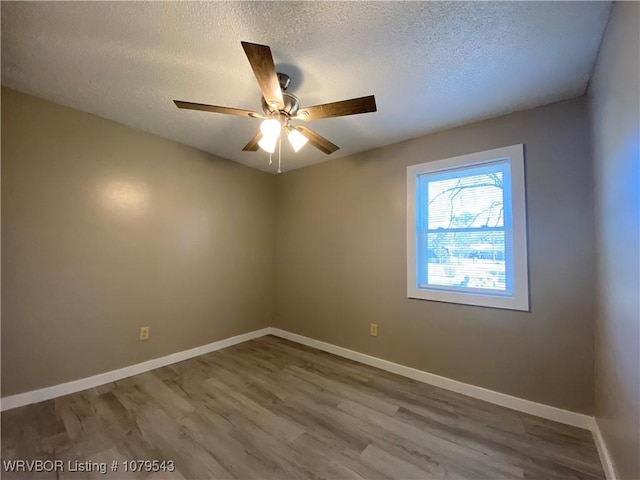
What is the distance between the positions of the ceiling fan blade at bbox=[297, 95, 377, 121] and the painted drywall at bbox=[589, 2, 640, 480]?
1061 mm

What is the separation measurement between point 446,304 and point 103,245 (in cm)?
310

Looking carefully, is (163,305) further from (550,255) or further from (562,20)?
(562,20)

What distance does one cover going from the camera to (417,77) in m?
1.78

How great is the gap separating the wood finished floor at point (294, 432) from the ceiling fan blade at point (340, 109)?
80.3 inches

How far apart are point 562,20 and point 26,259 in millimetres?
3695

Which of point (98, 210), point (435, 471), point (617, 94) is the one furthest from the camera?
point (98, 210)

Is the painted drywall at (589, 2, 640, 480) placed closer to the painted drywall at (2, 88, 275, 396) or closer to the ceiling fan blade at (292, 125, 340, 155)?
the ceiling fan blade at (292, 125, 340, 155)

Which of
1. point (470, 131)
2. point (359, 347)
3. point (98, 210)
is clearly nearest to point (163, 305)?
point (98, 210)

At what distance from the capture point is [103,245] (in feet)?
7.75

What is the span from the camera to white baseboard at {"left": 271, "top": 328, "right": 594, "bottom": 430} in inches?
73.6

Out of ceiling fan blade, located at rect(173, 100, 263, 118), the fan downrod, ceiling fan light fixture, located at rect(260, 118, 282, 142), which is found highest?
the fan downrod

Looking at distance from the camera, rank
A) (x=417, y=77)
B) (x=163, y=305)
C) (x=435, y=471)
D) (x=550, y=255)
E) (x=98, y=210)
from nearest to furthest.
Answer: (x=435, y=471) → (x=417, y=77) → (x=550, y=255) → (x=98, y=210) → (x=163, y=305)

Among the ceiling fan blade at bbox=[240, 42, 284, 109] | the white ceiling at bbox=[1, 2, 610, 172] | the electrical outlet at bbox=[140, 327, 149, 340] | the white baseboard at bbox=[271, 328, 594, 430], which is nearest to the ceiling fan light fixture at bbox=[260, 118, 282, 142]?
the ceiling fan blade at bbox=[240, 42, 284, 109]

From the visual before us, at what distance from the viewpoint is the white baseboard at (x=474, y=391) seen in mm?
1870
